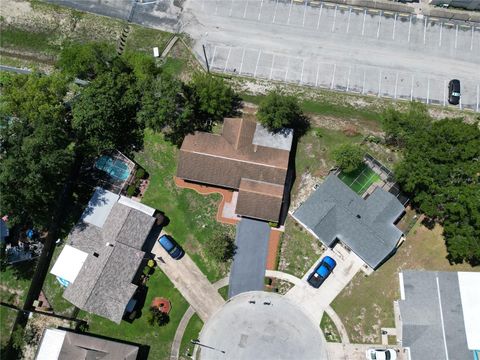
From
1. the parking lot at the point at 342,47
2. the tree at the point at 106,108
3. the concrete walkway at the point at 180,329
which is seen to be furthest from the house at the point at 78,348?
the parking lot at the point at 342,47

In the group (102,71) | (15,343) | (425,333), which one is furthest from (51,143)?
(425,333)

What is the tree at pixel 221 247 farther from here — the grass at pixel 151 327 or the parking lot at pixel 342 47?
the parking lot at pixel 342 47

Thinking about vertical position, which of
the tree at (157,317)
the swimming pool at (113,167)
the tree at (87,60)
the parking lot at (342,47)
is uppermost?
the parking lot at (342,47)

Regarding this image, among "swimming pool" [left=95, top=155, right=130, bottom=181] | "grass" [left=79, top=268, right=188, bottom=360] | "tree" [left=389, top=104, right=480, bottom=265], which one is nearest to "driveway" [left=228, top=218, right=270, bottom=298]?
"grass" [left=79, top=268, right=188, bottom=360]

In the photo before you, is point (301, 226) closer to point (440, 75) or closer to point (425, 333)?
point (425, 333)

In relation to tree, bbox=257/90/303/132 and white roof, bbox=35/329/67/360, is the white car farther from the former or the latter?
white roof, bbox=35/329/67/360
